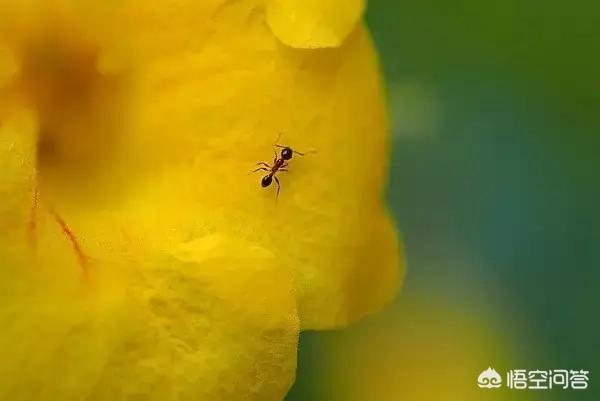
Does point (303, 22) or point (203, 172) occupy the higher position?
point (303, 22)

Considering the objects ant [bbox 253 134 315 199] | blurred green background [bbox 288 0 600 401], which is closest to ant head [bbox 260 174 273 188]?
ant [bbox 253 134 315 199]

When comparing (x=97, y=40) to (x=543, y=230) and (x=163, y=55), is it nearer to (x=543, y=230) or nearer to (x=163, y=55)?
(x=163, y=55)

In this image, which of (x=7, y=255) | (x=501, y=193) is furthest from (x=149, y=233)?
(x=501, y=193)

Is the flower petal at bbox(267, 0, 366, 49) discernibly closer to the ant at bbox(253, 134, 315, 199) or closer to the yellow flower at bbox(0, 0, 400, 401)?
the yellow flower at bbox(0, 0, 400, 401)

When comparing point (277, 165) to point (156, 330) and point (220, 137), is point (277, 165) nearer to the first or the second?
point (220, 137)

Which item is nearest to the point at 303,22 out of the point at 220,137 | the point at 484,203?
the point at 220,137

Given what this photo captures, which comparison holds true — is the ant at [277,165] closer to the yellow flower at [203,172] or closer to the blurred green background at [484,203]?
the yellow flower at [203,172]

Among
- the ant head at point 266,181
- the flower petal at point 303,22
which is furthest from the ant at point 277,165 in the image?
the flower petal at point 303,22
